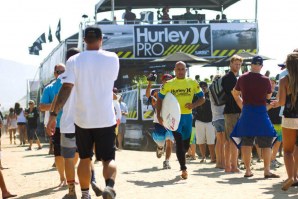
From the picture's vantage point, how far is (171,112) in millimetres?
8898

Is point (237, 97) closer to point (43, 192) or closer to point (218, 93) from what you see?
point (218, 93)

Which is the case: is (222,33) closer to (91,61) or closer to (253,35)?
(253,35)

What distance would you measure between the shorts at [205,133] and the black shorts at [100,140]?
661cm

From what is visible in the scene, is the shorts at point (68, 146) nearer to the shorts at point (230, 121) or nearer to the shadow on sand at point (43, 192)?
the shadow on sand at point (43, 192)

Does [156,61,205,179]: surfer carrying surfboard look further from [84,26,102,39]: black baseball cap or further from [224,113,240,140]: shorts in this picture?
[84,26,102,39]: black baseball cap

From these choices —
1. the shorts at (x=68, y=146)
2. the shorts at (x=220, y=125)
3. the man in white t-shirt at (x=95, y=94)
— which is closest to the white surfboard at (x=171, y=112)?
the shorts at (x=220, y=125)

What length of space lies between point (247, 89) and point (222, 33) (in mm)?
17010

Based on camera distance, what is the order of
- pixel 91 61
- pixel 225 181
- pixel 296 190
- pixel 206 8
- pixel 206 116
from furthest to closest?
pixel 206 8
pixel 206 116
pixel 225 181
pixel 296 190
pixel 91 61

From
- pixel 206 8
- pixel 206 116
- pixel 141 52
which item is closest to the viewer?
pixel 206 116

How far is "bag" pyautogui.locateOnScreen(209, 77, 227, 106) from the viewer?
32.5ft

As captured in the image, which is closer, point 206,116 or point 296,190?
point 296,190

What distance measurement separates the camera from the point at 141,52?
2481 centimetres

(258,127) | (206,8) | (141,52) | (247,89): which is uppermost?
(206,8)

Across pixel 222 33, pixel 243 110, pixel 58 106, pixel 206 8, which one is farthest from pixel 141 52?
pixel 58 106
